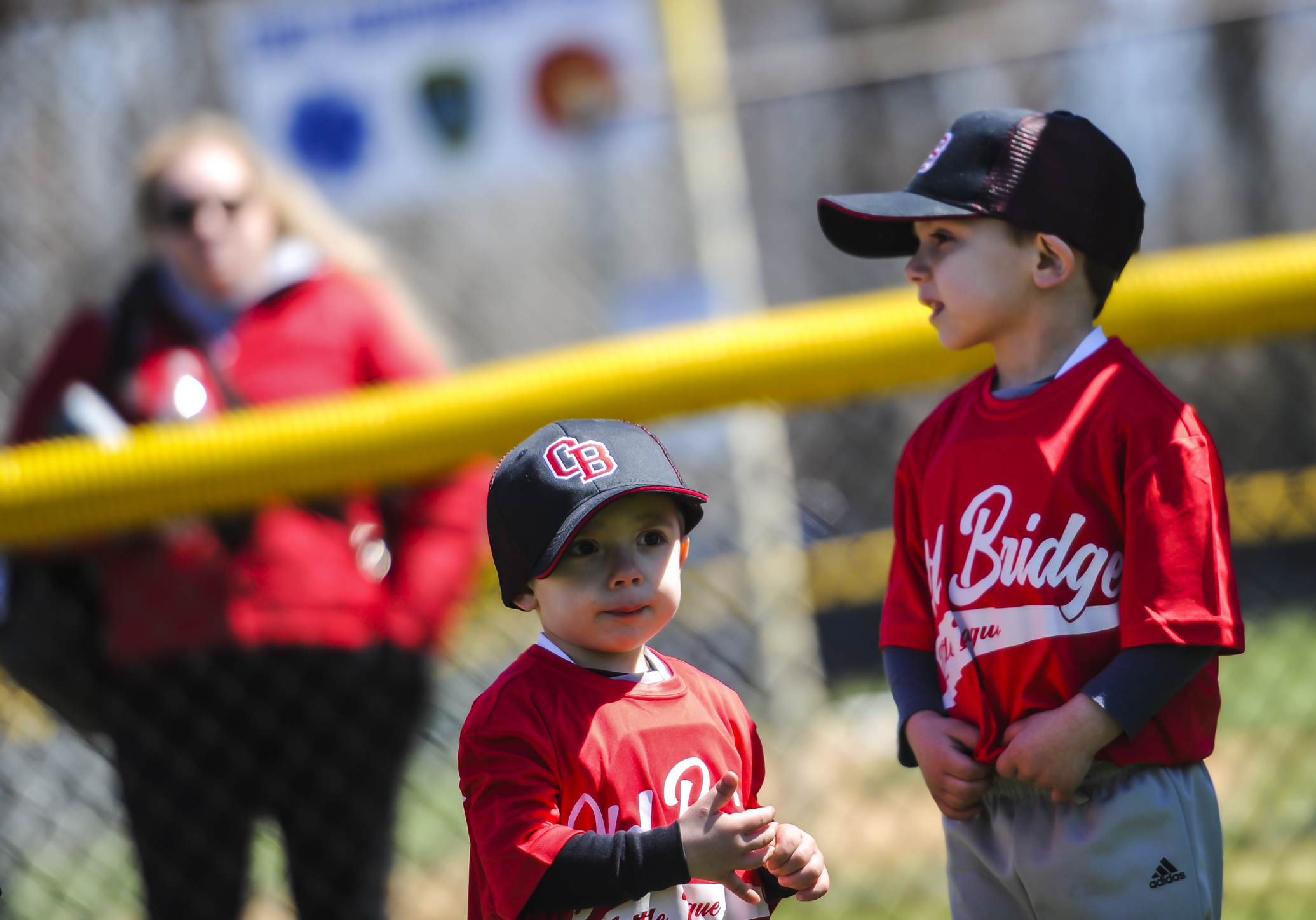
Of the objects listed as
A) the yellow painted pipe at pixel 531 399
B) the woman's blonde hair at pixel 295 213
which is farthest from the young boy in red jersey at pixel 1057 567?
the woman's blonde hair at pixel 295 213

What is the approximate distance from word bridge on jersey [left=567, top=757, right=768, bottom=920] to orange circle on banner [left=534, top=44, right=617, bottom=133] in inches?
157

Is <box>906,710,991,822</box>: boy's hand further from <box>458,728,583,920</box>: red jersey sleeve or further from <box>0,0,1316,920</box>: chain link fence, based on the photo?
<box>0,0,1316,920</box>: chain link fence

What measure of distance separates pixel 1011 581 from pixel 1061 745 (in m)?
0.16

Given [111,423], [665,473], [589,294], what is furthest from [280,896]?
[589,294]

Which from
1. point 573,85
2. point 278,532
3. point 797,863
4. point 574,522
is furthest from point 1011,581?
point 573,85

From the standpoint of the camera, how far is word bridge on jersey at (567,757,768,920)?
0.98 meters

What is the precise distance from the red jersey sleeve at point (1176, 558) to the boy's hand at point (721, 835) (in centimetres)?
42

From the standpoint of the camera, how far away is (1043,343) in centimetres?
122

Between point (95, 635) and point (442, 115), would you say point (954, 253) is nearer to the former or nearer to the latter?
point (95, 635)

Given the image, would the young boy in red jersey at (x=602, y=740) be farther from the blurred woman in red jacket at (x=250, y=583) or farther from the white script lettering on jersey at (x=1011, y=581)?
the blurred woman in red jacket at (x=250, y=583)

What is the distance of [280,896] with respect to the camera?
127 inches

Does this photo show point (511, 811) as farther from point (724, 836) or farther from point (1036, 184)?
point (1036, 184)

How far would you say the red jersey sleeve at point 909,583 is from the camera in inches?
50.6

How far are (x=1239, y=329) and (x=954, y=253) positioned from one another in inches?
48.9
